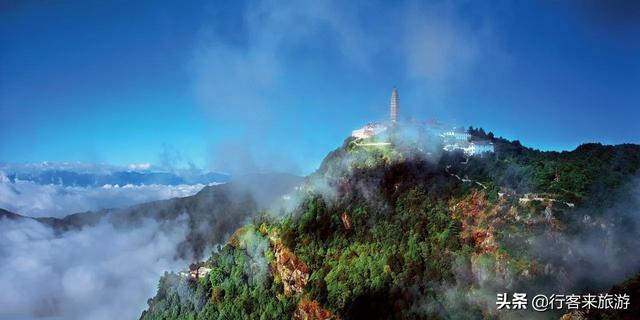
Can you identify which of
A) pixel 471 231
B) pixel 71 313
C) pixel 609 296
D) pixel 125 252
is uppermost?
pixel 471 231

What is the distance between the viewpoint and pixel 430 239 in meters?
37.2

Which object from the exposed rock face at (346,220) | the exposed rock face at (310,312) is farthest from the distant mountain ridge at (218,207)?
the exposed rock face at (310,312)

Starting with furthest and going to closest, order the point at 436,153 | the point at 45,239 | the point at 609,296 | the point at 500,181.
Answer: the point at 45,239
the point at 436,153
the point at 500,181
the point at 609,296

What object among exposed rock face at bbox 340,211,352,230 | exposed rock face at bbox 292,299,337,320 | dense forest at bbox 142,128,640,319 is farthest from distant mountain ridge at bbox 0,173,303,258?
exposed rock face at bbox 292,299,337,320

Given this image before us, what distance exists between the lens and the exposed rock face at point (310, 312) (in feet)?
129

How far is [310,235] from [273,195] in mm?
21233

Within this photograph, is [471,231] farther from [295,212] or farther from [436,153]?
[295,212]

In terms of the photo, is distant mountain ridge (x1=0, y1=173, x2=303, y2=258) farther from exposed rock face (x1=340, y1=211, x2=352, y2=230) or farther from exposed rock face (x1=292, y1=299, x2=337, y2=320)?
exposed rock face (x1=292, y1=299, x2=337, y2=320)

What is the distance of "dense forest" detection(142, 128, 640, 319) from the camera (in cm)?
2930

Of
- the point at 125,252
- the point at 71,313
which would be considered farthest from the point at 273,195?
the point at 125,252

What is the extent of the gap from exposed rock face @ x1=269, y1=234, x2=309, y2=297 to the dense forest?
11 cm

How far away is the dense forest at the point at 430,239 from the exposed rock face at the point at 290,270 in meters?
0.11

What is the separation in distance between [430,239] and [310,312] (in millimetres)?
11014

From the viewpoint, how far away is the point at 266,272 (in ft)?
152
